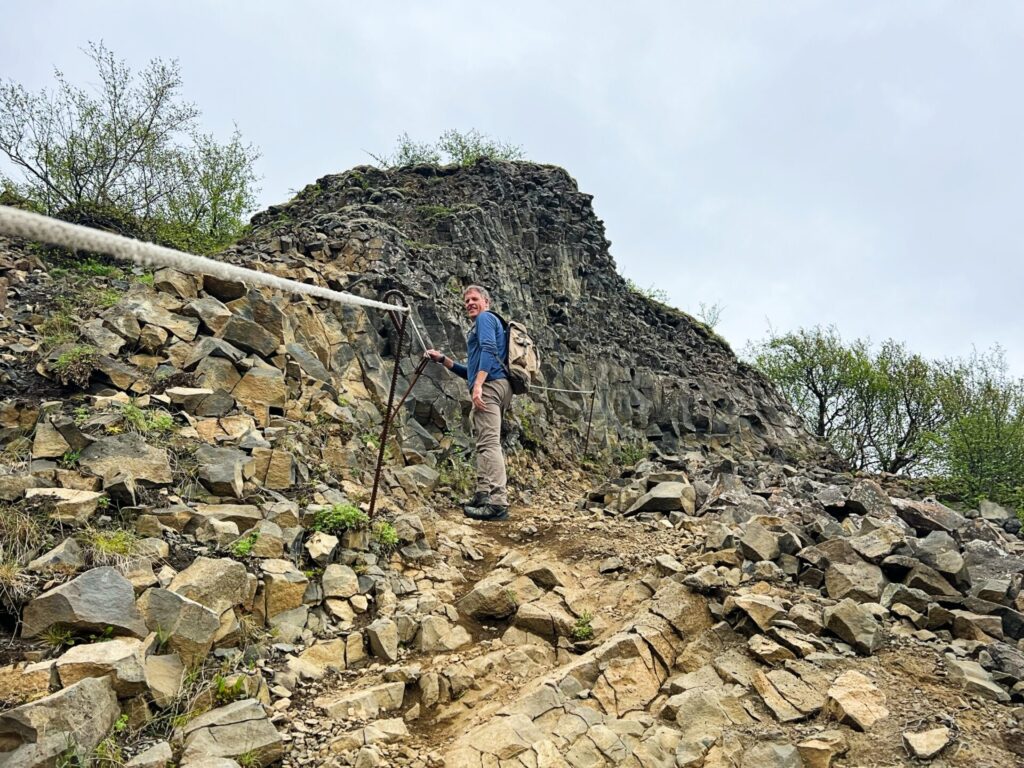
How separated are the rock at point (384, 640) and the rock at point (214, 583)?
0.93 meters

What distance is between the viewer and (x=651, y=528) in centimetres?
693

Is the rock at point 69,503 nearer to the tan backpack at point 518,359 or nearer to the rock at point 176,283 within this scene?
the rock at point 176,283

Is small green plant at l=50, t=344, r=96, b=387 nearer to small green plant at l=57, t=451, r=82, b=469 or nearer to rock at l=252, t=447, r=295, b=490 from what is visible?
small green plant at l=57, t=451, r=82, b=469

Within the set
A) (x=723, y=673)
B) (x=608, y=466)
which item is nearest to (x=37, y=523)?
(x=723, y=673)

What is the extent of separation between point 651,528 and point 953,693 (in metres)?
3.48

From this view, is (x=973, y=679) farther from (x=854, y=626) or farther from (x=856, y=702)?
(x=856, y=702)

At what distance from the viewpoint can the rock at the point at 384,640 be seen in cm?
436

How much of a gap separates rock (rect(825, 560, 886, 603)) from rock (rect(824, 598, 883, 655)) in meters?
0.41

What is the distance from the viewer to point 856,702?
3.49 metres

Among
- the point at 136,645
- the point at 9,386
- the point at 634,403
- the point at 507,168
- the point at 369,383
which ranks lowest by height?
the point at 136,645

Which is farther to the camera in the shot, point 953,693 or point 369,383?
point 369,383

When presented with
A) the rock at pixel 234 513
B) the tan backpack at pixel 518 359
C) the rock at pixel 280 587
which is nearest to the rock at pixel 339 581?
the rock at pixel 280 587

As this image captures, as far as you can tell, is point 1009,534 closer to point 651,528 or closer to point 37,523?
point 651,528

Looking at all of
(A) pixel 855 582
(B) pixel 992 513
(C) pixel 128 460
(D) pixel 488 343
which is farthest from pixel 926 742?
(B) pixel 992 513
